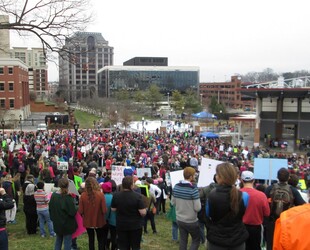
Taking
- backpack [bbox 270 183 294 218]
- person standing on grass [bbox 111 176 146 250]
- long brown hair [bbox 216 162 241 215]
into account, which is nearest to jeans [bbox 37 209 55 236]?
person standing on grass [bbox 111 176 146 250]

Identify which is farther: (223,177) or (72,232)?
(72,232)

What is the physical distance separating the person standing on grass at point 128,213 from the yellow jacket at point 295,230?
12.6ft

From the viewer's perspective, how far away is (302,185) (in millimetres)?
11156

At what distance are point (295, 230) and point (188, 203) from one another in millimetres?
3950

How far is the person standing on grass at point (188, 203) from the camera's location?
18.4 feet

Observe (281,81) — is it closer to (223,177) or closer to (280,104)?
(280,104)

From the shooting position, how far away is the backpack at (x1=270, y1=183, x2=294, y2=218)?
5172mm

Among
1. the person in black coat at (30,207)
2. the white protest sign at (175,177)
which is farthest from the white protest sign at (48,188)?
the white protest sign at (175,177)

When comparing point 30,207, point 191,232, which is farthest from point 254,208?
point 30,207

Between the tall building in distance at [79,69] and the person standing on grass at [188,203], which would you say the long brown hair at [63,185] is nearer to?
the person standing on grass at [188,203]

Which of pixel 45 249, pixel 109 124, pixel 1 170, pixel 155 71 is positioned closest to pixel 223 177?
pixel 45 249

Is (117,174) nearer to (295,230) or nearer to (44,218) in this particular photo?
(44,218)

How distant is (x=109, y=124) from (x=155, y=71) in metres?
85.8

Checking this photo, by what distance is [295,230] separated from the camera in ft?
5.88
